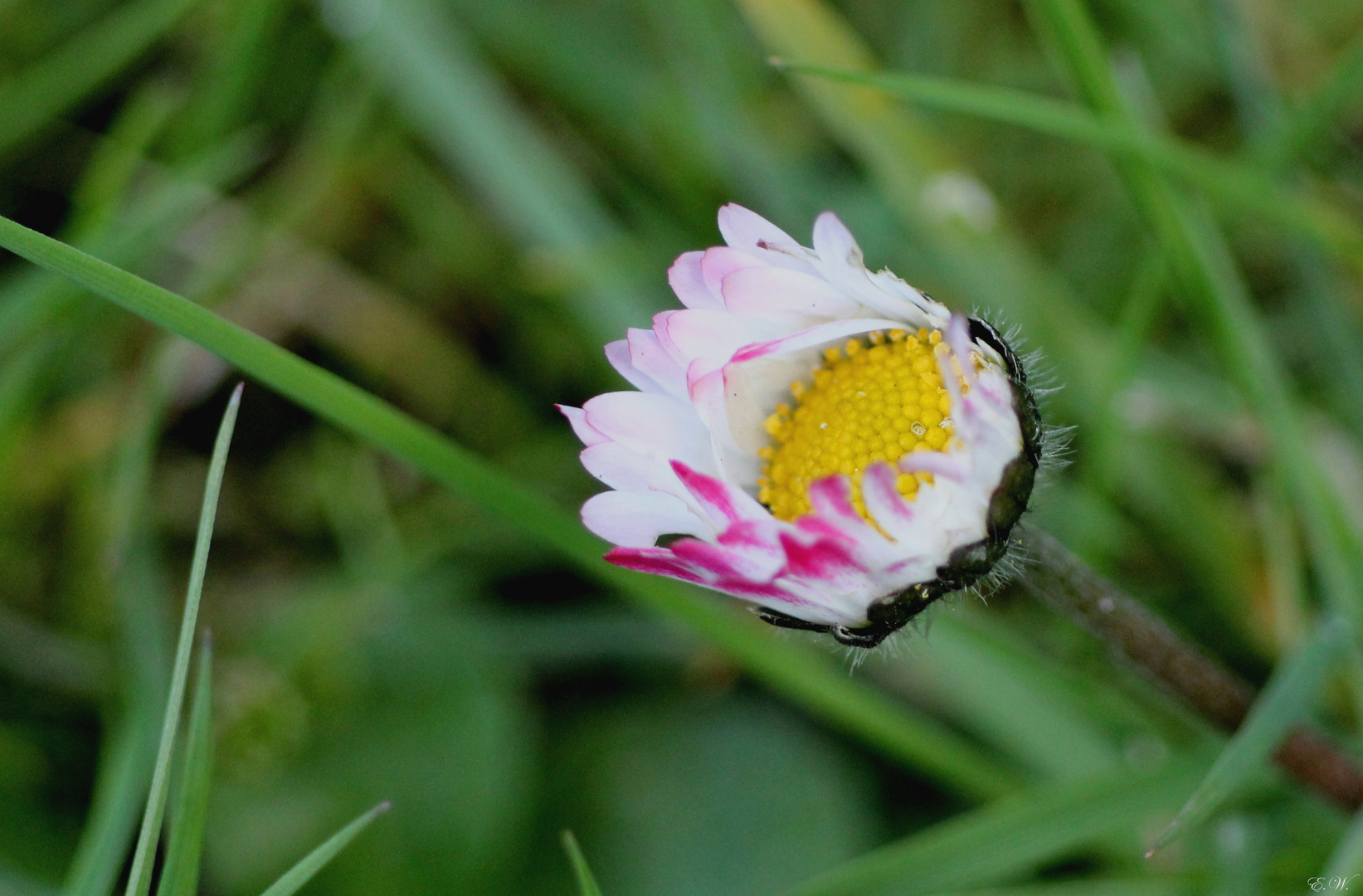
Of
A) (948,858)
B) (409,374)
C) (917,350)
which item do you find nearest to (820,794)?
(948,858)

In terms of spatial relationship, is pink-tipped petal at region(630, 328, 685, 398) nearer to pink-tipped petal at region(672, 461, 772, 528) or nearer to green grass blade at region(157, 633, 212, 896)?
pink-tipped petal at region(672, 461, 772, 528)

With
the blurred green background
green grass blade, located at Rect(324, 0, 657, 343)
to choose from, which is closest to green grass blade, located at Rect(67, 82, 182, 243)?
the blurred green background

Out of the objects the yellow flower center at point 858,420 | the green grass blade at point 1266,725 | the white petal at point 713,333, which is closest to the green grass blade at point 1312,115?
the green grass blade at point 1266,725

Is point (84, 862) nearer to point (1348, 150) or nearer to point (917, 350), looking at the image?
point (917, 350)

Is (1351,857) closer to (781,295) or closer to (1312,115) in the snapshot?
(781,295)

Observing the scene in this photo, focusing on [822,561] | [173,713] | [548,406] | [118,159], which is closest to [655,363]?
[822,561]

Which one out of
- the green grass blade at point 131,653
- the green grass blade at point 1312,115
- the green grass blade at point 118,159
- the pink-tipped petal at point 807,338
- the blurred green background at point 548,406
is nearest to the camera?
the pink-tipped petal at point 807,338

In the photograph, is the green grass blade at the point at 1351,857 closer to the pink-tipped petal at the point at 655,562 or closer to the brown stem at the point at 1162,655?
the brown stem at the point at 1162,655

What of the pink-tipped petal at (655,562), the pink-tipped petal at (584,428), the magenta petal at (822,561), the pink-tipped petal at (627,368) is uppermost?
the pink-tipped petal at (627,368)
